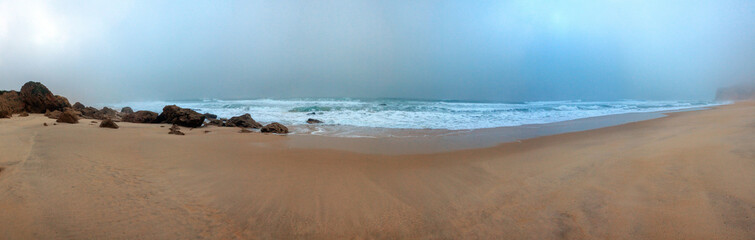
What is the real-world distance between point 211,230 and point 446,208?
2244 mm

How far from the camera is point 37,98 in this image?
452 inches

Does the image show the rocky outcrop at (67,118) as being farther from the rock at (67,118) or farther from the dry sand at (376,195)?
the dry sand at (376,195)

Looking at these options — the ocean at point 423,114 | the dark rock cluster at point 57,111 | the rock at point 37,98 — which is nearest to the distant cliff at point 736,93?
the ocean at point 423,114

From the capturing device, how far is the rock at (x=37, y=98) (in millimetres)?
11422

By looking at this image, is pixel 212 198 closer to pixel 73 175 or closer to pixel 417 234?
pixel 73 175

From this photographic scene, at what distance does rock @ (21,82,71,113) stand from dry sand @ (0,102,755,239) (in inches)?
387

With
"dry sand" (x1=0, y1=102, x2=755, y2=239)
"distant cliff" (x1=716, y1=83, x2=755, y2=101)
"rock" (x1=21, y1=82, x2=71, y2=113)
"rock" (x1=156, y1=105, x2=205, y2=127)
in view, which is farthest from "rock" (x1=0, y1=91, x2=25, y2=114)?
"distant cliff" (x1=716, y1=83, x2=755, y2=101)

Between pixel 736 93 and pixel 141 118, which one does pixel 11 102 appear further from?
pixel 736 93

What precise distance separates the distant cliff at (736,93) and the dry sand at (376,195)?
5324cm

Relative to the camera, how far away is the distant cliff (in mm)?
37688

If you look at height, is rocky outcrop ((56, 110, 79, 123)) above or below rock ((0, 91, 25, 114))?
below

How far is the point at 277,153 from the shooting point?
5754mm

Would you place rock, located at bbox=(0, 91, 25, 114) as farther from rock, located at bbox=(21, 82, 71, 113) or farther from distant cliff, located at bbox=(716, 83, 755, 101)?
distant cliff, located at bbox=(716, 83, 755, 101)

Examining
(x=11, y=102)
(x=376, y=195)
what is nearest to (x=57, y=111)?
(x=11, y=102)
